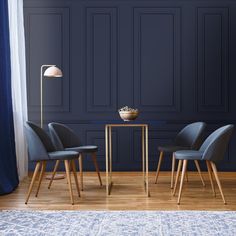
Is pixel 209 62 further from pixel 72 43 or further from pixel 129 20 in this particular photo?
pixel 72 43

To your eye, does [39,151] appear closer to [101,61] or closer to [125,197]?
[125,197]

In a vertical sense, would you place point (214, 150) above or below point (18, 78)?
below

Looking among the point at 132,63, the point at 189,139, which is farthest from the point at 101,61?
the point at 189,139

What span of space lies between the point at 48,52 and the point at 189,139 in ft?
6.39

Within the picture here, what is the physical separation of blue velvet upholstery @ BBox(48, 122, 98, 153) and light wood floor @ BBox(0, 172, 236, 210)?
374 millimetres

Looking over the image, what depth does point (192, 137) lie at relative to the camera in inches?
162

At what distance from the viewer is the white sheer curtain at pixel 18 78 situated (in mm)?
4219

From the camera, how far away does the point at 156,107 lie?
16.0 feet

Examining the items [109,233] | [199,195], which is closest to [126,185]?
[199,195]

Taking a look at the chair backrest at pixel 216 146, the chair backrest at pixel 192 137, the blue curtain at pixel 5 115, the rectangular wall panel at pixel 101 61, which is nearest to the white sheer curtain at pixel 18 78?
the blue curtain at pixel 5 115

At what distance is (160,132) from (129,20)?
1.35 meters

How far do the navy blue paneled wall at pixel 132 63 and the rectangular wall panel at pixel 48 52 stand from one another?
0.04ft

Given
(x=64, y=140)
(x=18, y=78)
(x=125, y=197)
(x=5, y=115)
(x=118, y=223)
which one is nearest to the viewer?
(x=118, y=223)

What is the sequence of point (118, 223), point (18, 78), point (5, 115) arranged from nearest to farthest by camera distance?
point (118, 223) → point (5, 115) → point (18, 78)
